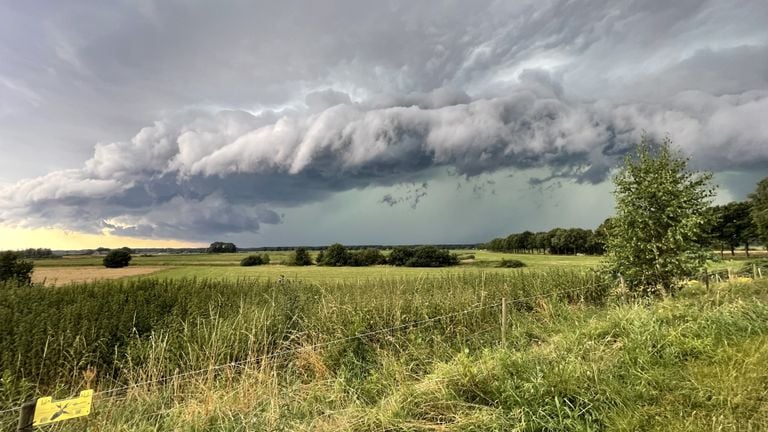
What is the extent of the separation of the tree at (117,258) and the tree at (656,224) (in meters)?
74.7

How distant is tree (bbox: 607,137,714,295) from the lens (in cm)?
1093

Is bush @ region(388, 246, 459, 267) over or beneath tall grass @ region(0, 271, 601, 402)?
beneath

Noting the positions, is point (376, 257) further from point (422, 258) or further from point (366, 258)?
point (422, 258)

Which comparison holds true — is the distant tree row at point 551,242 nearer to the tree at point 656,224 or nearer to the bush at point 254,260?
the bush at point 254,260

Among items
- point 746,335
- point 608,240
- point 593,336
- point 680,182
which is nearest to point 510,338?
point 593,336

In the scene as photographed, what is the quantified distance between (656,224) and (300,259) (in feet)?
256

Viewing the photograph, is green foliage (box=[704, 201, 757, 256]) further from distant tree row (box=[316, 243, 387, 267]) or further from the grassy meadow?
the grassy meadow

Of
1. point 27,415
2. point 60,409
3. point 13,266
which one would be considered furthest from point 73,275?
point 60,409

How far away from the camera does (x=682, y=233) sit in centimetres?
1087

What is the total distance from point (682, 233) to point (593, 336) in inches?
286

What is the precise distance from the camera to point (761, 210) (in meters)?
47.6

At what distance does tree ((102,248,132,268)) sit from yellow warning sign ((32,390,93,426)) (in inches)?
2992

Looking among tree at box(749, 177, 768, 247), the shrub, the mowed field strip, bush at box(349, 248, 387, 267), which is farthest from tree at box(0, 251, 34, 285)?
tree at box(749, 177, 768, 247)

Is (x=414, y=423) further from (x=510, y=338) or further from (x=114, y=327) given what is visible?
(x=114, y=327)
